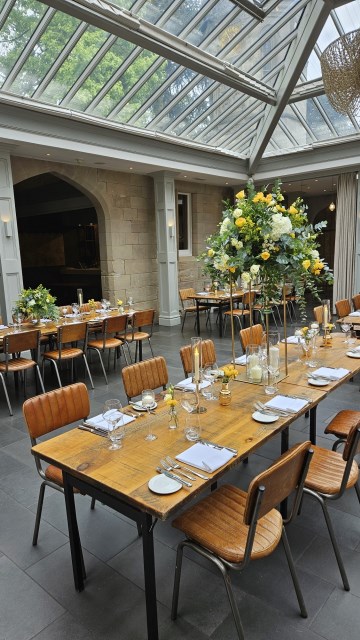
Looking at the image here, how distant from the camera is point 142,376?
2.98 metres

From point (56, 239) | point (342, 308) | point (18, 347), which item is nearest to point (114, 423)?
point (18, 347)

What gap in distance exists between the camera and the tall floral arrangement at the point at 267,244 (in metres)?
2.45

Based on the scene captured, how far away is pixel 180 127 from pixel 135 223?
2.32m

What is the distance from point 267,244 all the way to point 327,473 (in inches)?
53.3

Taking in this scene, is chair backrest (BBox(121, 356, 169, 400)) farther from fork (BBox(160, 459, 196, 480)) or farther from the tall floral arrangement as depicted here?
fork (BBox(160, 459, 196, 480))

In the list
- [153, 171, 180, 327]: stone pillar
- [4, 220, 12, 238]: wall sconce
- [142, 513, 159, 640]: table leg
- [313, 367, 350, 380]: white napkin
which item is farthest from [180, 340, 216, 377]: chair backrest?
[153, 171, 180, 327]: stone pillar

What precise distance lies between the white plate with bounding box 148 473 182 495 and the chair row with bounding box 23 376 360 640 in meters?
0.29

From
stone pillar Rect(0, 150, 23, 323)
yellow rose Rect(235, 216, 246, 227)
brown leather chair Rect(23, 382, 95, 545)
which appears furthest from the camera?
stone pillar Rect(0, 150, 23, 323)

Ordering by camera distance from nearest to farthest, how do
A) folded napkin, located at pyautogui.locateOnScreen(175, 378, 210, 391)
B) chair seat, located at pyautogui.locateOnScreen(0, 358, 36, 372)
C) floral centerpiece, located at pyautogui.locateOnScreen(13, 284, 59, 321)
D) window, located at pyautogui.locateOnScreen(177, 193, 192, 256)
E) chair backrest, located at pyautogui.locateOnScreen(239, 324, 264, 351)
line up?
folded napkin, located at pyautogui.locateOnScreen(175, 378, 210, 391) → chair backrest, located at pyautogui.locateOnScreen(239, 324, 264, 351) → chair seat, located at pyautogui.locateOnScreen(0, 358, 36, 372) → floral centerpiece, located at pyautogui.locateOnScreen(13, 284, 59, 321) → window, located at pyautogui.locateOnScreen(177, 193, 192, 256)

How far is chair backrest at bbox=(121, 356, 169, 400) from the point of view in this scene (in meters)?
2.86

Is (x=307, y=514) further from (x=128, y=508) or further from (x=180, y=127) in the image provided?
(x=180, y=127)

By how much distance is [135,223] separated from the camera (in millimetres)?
9219

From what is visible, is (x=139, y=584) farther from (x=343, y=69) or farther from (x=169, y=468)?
(x=343, y=69)

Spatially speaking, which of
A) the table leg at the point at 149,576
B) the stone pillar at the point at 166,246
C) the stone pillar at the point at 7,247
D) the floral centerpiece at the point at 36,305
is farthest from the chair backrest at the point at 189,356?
the stone pillar at the point at 166,246
